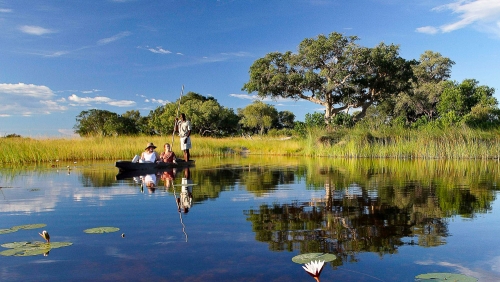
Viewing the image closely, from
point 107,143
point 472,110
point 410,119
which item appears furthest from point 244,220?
point 410,119

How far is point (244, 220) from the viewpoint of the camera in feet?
18.3

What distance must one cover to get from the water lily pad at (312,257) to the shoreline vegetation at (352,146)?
1926 cm

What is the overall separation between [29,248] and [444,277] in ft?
12.8

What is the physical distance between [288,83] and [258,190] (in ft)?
81.8

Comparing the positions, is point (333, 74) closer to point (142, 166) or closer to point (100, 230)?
point (142, 166)

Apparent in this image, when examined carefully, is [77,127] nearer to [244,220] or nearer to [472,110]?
[472,110]

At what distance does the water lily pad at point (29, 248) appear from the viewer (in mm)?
4032

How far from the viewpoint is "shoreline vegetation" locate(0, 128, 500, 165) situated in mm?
20303

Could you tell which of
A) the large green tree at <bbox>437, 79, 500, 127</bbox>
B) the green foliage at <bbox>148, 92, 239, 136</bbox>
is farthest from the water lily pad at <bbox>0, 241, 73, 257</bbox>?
the green foliage at <bbox>148, 92, 239, 136</bbox>

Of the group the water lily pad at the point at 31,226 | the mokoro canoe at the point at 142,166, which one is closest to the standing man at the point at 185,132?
the mokoro canoe at the point at 142,166

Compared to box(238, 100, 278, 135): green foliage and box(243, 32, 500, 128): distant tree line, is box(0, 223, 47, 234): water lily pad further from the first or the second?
box(238, 100, 278, 135): green foliage

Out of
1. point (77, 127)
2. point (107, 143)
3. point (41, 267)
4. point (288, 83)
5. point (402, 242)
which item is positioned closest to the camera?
point (41, 267)

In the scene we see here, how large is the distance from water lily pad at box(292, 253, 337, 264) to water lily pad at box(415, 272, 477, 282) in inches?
29.6

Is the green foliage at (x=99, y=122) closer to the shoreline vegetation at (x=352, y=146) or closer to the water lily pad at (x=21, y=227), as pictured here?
the shoreline vegetation at (x=352, y=146)
